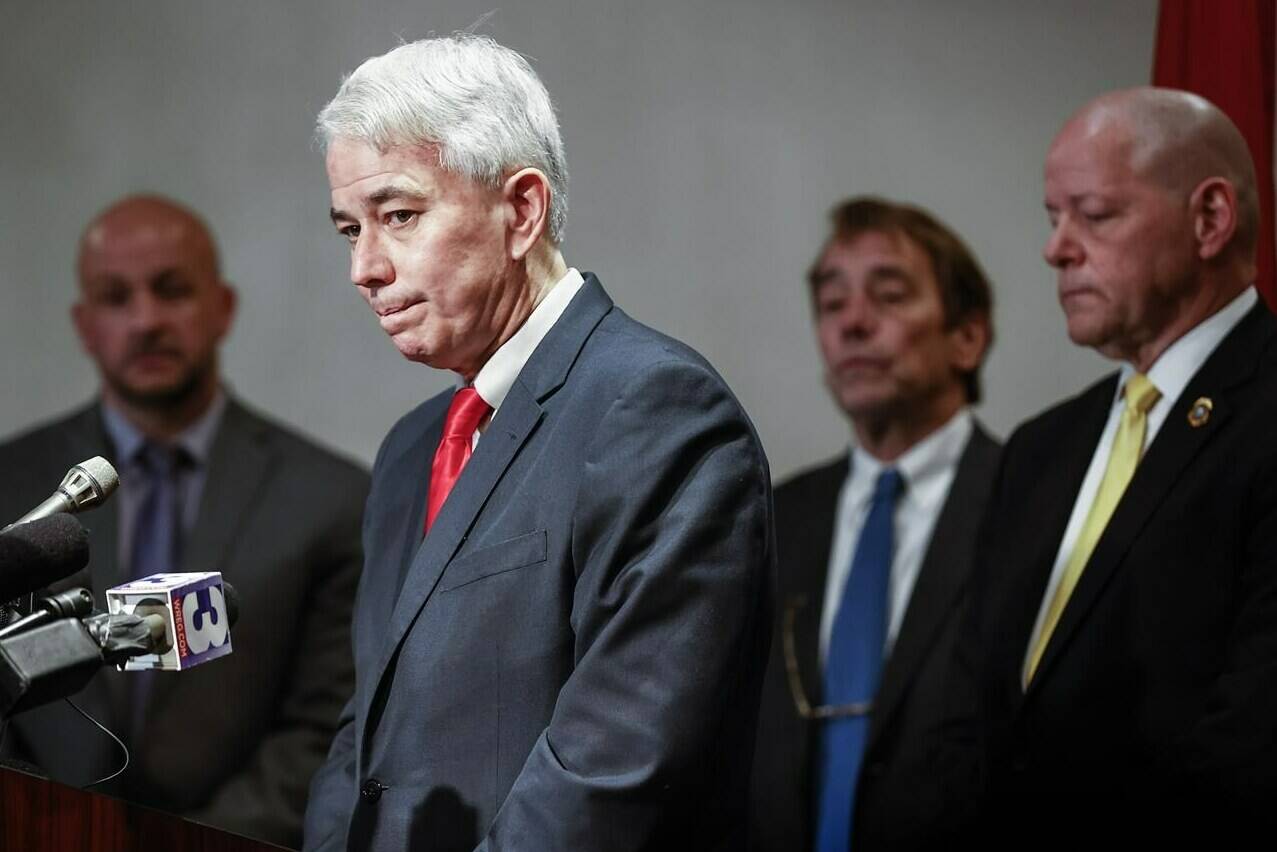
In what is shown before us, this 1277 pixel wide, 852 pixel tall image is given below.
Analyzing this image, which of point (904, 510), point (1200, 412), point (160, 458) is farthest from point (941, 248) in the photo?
point (160, 458)

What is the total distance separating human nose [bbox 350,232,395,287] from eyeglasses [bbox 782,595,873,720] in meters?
1.40

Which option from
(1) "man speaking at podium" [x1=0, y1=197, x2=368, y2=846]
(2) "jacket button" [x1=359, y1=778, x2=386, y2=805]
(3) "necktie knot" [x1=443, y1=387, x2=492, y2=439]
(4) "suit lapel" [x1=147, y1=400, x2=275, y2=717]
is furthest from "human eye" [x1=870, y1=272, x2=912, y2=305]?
(2) "jacket button" [x1=359, y1=778, x2=386, y2=805]

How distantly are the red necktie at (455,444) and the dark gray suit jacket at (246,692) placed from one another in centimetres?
128

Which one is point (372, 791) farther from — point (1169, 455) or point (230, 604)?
point (1169, 455)

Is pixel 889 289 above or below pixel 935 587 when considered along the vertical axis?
above

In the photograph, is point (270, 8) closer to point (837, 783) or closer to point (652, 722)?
point (837, 783)

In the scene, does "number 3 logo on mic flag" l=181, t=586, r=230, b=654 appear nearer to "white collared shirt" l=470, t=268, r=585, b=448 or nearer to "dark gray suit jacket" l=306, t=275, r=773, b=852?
"dark gray suit jacket" l=306, t=275, r=773, b=852

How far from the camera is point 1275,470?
88.7 inches

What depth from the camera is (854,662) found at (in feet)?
9.48

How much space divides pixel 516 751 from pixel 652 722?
20 cm

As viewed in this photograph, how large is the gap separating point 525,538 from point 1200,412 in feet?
3.83

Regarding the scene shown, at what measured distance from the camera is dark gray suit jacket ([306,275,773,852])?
59.5 inches

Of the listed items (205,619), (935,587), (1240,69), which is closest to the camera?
(205,619)

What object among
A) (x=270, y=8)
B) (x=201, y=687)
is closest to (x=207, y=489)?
(x=201, y=687)
